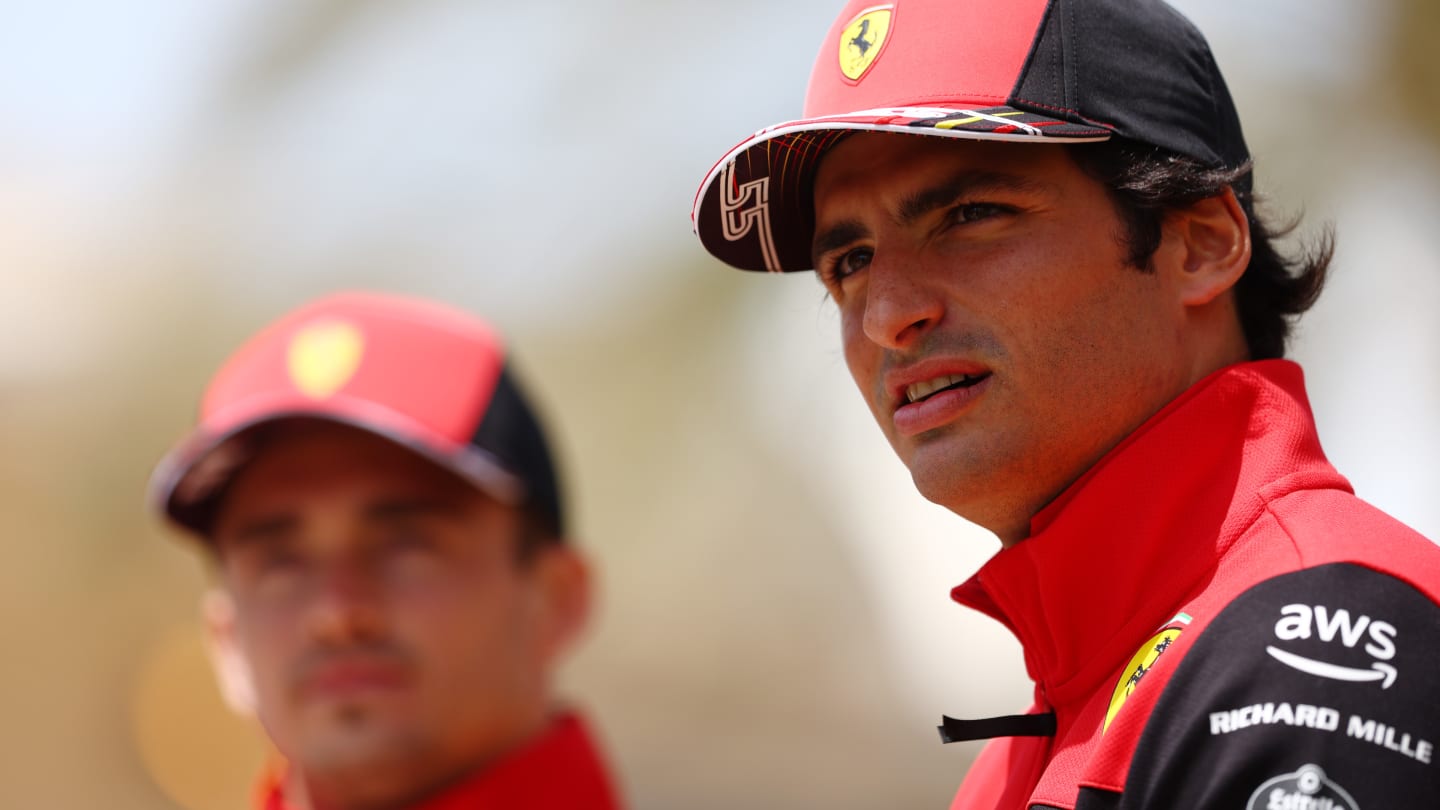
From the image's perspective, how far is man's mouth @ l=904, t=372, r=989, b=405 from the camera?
1.49m

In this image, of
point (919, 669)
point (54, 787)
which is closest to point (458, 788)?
point (919, 669)

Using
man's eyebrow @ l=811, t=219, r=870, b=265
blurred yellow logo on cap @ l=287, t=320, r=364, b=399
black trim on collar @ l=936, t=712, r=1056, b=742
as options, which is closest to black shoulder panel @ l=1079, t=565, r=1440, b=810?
Result: black trim on collar @ l=936, t=712, r=1056, b=742

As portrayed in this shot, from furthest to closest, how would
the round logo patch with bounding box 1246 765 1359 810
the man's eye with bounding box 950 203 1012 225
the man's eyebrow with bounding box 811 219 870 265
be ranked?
the man's eyebrow with bounding box 811 219 870 265, the man's eye with bounding box 950 203 1012 225, the round logo patch with bounding box 1246 765 1359 810

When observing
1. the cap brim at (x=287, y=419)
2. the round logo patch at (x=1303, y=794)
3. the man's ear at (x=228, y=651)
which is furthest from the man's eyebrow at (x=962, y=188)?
the man's ear at (x=228, y=651)

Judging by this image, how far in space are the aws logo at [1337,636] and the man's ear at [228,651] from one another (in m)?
1.97

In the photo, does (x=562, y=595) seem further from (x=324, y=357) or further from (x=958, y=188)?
(x=958, y=188)

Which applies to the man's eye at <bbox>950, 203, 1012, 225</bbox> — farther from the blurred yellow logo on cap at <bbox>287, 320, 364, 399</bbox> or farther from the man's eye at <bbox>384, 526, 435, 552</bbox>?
the blurred yellow logo on cap at <bbox>287, 320, 364, 399</bbox>

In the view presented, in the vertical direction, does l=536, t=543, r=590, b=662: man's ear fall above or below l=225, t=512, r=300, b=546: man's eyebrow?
below

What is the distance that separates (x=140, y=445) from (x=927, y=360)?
8179mm

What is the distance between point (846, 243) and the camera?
1.65 meters

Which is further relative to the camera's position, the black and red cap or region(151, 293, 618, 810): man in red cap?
region(151, 293, 618, 810): man in red cap

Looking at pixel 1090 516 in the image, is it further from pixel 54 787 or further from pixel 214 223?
pixel 214 223

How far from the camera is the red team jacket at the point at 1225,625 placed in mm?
1042

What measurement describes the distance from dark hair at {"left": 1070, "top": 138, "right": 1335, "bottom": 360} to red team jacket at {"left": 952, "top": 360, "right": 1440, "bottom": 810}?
0.67 feet
